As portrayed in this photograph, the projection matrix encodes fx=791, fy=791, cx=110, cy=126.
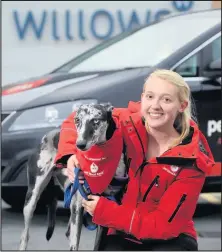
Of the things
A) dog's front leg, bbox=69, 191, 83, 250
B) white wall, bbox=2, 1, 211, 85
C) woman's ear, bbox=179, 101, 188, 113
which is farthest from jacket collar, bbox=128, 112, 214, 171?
white wall, bbox=2, 1, 211, 85

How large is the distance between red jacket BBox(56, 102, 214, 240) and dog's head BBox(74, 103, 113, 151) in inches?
3.1

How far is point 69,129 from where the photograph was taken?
286 cm

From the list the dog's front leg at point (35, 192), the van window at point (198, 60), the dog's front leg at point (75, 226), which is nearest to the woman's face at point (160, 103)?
the dog's front leg at point (75, 226)

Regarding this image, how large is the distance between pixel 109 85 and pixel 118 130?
10.8 ft

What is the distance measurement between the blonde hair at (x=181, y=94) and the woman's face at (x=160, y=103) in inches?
0.5

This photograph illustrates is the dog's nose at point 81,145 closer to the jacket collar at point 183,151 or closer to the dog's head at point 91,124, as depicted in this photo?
the dog's head at point 91,124

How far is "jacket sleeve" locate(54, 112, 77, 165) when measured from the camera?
9.16ft

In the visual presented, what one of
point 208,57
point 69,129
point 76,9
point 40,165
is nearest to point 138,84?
point 208,57

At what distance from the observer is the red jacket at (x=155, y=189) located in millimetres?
2641

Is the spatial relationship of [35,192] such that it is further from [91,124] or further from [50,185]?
[91,124]

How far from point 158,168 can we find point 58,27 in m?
13.0

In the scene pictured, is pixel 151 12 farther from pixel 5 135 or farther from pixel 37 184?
pixel 37 184

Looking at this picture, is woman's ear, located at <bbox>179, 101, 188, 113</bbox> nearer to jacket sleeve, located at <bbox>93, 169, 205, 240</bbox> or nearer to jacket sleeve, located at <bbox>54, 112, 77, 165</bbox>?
jacket sleeve, located at <bbox>93, 169, 205, 240</bbox>

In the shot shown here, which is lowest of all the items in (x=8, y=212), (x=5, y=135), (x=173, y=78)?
(x=8, y=212)
